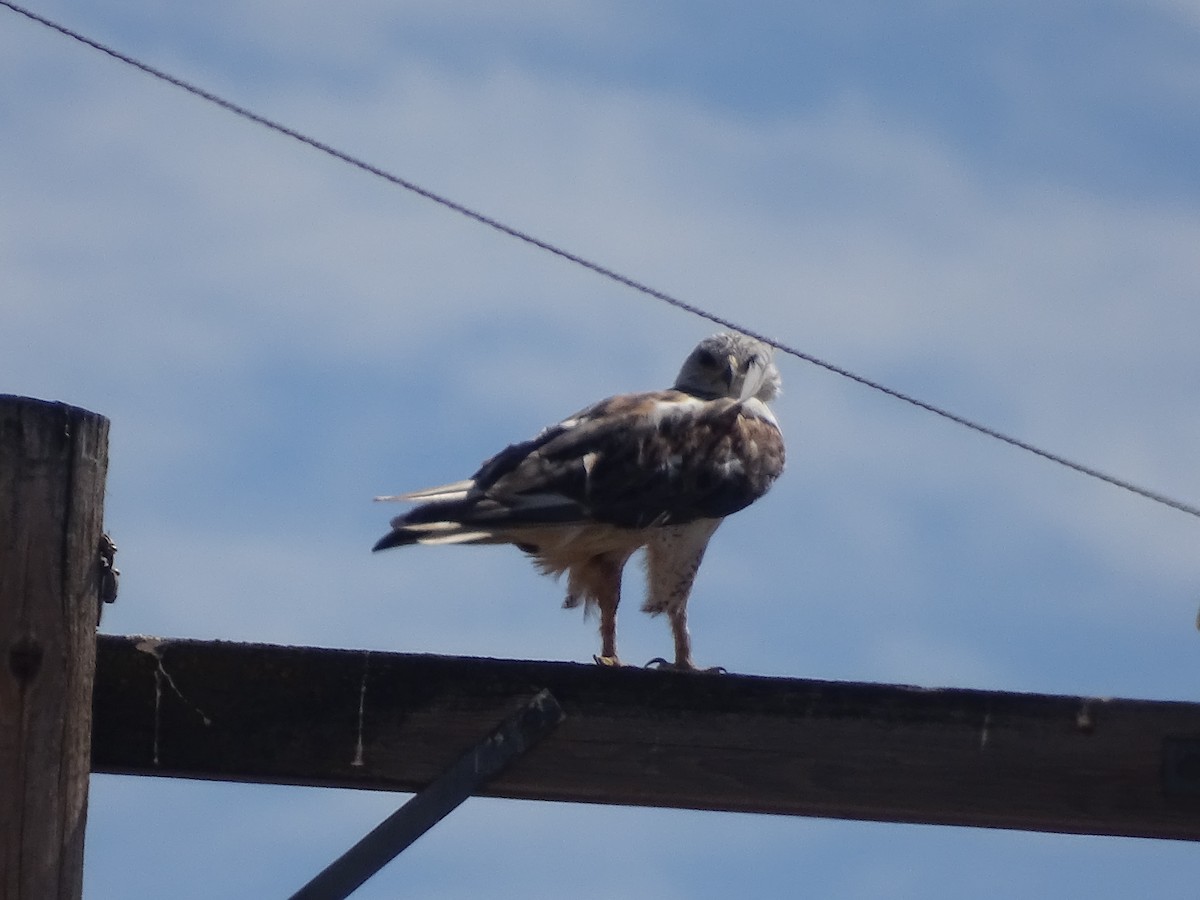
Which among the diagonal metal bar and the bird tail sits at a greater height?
the bird tail

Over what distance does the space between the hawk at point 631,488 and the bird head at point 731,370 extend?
1.73 feet

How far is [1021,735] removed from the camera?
319 centimetres

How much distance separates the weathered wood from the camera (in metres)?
3.03

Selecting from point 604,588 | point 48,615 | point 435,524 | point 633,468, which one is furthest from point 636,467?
point 48,615

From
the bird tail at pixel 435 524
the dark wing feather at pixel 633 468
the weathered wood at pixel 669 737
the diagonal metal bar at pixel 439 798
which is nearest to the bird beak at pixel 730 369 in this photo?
the dark wing feather at pixel 633 468

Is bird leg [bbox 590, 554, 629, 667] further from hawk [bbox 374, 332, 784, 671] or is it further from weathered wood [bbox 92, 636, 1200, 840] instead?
weathered wood [bbox 92, 636, 1200, 840]

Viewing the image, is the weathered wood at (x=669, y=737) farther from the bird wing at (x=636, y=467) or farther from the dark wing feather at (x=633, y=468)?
the bird wing at (x=636, y=467)

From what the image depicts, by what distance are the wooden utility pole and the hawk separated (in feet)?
8.63

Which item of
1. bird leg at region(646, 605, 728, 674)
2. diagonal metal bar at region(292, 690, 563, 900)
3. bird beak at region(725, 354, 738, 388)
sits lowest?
diagonal metal bar at region(292, 690, 563, 900)

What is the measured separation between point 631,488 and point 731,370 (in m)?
1.49

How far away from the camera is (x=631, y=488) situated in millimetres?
6090

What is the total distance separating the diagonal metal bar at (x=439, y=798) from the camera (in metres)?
2.85

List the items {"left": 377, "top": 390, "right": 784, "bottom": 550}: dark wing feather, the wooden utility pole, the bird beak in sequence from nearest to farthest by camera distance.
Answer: the wooden utility pole < {"left": 377, "top": 390, "right": 784, "bottom": 550}: dark wing feather < the bird beak

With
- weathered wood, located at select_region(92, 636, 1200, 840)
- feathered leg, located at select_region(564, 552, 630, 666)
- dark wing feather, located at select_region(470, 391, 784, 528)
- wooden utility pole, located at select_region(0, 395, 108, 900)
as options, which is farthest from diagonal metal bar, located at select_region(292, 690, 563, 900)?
feathered leg, located at select_region(564, 552, 630, 666)
